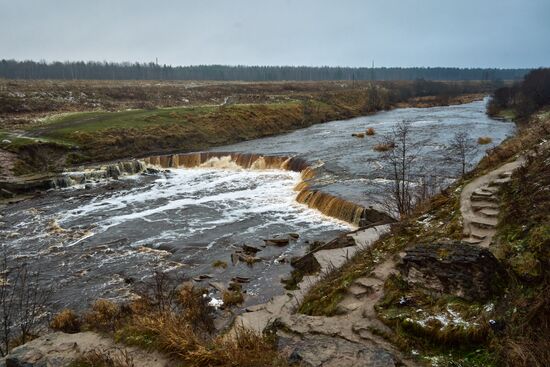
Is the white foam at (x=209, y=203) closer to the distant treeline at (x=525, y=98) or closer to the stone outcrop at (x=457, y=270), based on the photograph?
the stone outcrop at (x=457, y=270)

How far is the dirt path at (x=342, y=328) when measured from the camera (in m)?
7.01

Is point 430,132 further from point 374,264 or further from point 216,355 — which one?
point 216,355

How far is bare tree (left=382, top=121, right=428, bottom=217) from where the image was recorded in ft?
58.5

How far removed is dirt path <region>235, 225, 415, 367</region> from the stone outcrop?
123 cm

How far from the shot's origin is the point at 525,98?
53.8 meters

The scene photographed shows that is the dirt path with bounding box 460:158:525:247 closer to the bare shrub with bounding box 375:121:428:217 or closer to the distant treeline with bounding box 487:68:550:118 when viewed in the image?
the bare shrub with bounding box 375:121:428:217

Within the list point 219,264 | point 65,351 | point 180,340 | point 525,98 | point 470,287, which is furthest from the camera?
point 525,98

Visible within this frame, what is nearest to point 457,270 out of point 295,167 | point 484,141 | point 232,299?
point 232,299

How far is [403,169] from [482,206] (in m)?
6.01

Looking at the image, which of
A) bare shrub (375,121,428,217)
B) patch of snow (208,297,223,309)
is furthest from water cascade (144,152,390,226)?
patch of snow (208,297,223,309)

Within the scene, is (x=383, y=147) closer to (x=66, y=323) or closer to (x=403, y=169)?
(x=403, y=169)

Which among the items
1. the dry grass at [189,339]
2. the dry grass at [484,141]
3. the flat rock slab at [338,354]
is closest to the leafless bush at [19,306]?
the dry grass at [189,339]

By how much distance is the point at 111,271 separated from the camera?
16.6m

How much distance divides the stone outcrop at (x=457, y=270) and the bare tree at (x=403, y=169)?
7818 mm
